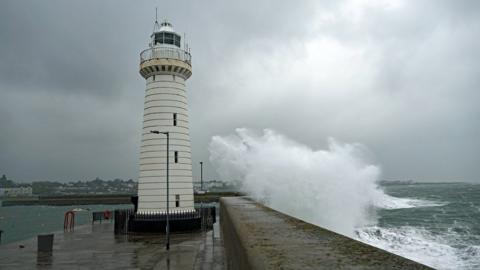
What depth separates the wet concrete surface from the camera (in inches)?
502

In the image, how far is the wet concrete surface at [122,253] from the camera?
1276cm

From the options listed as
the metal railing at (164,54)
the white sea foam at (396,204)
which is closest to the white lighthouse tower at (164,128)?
the metal railing at (164,54)

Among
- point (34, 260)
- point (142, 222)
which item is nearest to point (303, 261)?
point (34, 260)

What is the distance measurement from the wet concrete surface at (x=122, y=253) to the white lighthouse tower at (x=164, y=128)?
201 cm

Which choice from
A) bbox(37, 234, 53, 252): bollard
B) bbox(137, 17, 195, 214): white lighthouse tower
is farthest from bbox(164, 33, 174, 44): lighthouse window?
bbox(37, 234, 53, 252): bollard

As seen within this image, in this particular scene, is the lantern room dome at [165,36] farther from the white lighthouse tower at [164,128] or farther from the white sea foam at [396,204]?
the white sea foam at [396,204]

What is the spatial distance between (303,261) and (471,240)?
2291 cm

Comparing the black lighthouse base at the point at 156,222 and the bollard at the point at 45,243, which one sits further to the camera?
the black lighthouse base at the point at 156,222

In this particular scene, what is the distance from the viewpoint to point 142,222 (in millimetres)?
19984

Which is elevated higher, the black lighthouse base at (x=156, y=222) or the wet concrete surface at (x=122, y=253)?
the black lighthouse base at (x=156, y=222)

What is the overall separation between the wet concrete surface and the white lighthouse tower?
6.59ft

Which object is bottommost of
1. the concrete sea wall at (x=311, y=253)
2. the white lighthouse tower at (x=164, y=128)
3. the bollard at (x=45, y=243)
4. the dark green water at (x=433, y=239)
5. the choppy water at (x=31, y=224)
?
the choppy water at (x=31, y=224)

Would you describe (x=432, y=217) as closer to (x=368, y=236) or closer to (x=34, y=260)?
(x=368, y=236)

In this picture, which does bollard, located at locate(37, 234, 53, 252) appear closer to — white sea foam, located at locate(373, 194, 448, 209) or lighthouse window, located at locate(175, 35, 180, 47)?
lighthouse window, located at locate(175, 35, 180, 47)
